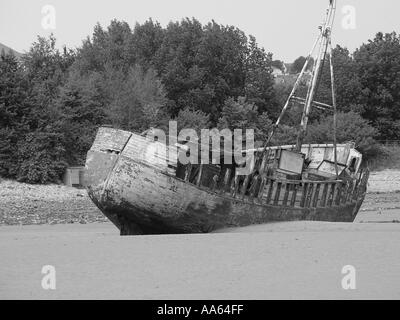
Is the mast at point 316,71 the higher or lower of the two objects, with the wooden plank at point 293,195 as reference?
higher

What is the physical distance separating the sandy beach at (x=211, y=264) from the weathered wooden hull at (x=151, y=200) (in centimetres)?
75

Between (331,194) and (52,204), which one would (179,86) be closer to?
(52,204)

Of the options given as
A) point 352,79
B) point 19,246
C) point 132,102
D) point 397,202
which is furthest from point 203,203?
point 352,79

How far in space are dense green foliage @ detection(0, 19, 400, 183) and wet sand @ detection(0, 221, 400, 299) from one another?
2499cm

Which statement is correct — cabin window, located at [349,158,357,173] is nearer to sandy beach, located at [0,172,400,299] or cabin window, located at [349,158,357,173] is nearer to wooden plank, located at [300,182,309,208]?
wooden plank, located at [300,182,309,208]

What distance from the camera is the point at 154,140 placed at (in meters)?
18.9

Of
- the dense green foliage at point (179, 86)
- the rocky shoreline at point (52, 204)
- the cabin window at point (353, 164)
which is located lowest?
the rocky shoreline at point (52, 204)

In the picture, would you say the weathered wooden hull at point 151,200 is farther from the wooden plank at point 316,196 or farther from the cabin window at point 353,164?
the cabin window at point 353,164

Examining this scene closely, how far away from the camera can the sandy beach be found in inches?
419

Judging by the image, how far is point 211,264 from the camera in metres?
12.8

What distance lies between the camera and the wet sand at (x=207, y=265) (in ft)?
34.8

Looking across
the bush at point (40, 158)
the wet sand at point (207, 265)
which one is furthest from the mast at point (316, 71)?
the bush at point (40, 158)

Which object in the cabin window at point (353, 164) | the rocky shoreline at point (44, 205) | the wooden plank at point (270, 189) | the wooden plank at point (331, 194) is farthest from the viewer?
the cabin window at point (353, 164)

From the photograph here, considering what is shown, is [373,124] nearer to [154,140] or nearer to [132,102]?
[132,102]
